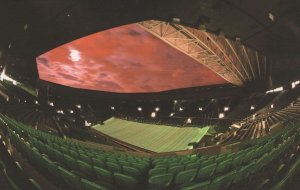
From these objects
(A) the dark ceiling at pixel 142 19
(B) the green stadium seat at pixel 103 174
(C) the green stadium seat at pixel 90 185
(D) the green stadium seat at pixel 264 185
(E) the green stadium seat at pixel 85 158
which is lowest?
(D) the green stadium seat at pixel 264 185

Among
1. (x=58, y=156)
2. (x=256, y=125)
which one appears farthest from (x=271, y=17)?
(x=58, y=156)

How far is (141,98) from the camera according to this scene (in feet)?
2.92

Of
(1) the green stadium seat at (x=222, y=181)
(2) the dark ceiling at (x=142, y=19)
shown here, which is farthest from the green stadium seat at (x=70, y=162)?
(1) the green stadium seat at (x=222, y=181)

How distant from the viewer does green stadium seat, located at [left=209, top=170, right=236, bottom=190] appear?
2.54 ft

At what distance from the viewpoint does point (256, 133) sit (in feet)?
3.01

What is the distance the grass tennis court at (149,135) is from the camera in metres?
0.82

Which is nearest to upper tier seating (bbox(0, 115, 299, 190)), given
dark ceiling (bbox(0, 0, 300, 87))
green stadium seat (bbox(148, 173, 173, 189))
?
green stadium seat (bbox(148, 173, 173, 189))

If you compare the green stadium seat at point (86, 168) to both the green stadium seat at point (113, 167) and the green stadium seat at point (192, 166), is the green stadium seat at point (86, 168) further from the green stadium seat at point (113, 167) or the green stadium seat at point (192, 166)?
the green stadium seat at point (192, 166)

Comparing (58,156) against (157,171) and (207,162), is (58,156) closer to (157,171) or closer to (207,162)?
(157,171)

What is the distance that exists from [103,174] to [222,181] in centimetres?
31

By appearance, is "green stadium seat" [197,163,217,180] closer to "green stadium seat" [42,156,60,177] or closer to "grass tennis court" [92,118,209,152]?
"grass tennis court" [92,118,209,152]

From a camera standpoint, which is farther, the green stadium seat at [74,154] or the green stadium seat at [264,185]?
the green stadium seat at [264,185]

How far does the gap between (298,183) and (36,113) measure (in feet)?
3.43

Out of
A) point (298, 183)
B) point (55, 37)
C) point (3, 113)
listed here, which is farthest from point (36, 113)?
point (298, 183)
